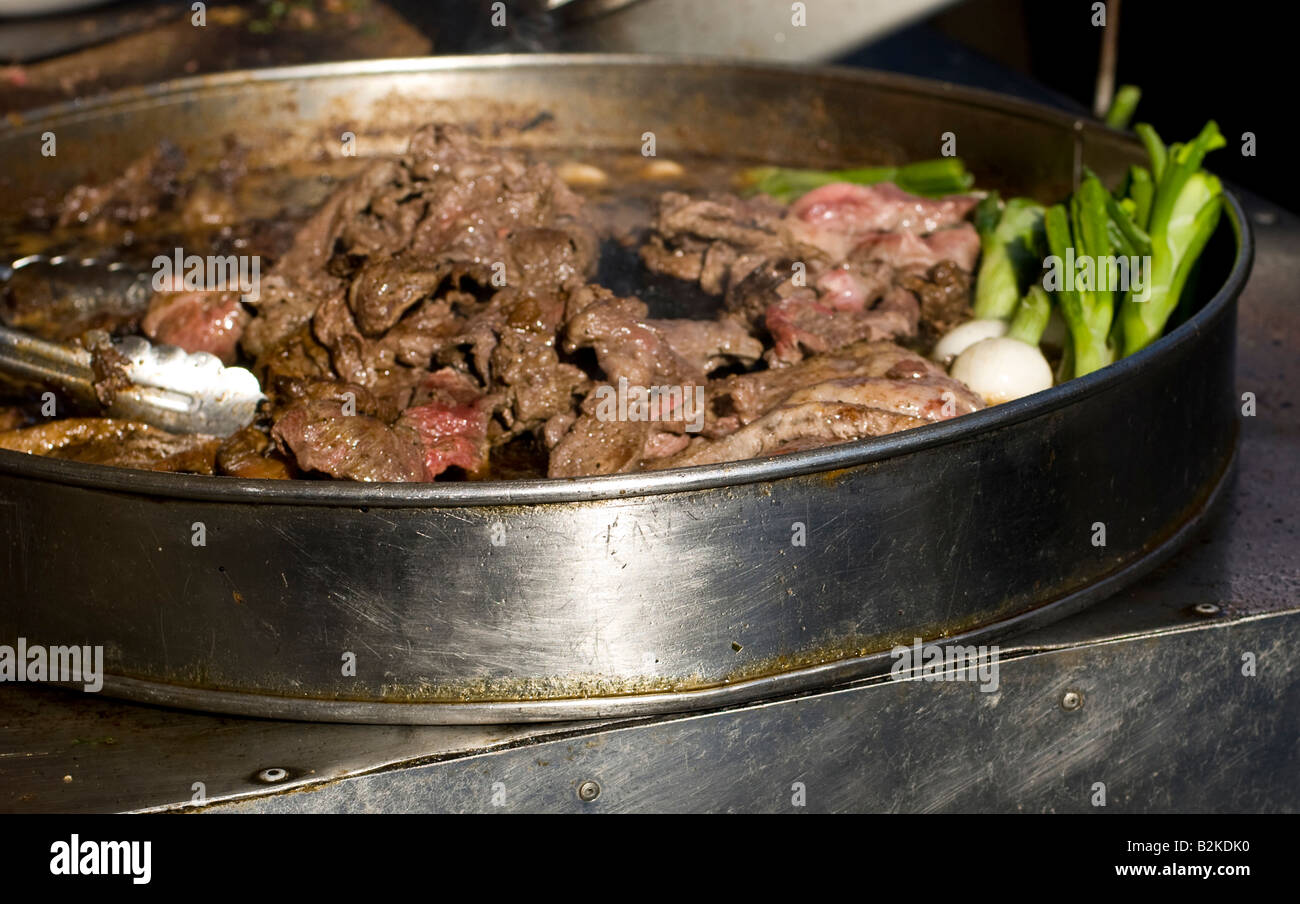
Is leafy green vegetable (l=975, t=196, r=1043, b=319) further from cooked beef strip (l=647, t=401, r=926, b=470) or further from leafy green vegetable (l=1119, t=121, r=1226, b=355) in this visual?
cooked beef strip (l=647, t=401, r=926, b=470)

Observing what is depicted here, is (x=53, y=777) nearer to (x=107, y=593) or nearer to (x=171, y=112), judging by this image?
(x=107, y=593)

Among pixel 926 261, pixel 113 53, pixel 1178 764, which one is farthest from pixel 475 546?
pixel 113 53

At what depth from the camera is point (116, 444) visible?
331 centimetres

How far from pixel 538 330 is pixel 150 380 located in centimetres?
106

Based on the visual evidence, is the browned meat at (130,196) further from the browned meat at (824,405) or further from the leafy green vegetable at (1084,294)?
the leafy green vegetable at (1084,294)

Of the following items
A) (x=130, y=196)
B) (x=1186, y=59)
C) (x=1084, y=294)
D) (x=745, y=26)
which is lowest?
(x=1084, y=294)

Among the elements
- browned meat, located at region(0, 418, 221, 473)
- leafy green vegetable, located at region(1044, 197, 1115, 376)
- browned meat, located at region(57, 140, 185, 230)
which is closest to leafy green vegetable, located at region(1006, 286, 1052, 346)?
leafy green vegetable, located at region(1044, 197, 1115, 376)

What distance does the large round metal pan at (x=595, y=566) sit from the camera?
2469 millimetres

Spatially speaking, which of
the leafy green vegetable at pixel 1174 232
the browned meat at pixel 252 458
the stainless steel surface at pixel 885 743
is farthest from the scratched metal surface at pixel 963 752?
the leafy green vegetable at pixel 1174 232

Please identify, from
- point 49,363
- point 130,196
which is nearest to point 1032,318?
point 49,363

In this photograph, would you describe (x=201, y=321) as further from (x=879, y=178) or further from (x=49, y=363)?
(x=879, y=178)

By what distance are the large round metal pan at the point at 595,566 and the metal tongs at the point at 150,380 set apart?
2.28 feet

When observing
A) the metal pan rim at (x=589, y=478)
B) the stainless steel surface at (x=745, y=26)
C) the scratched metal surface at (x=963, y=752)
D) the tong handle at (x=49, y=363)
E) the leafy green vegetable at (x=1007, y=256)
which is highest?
the stainless steel surface at (x=745, y=26)

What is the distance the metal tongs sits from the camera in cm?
333
